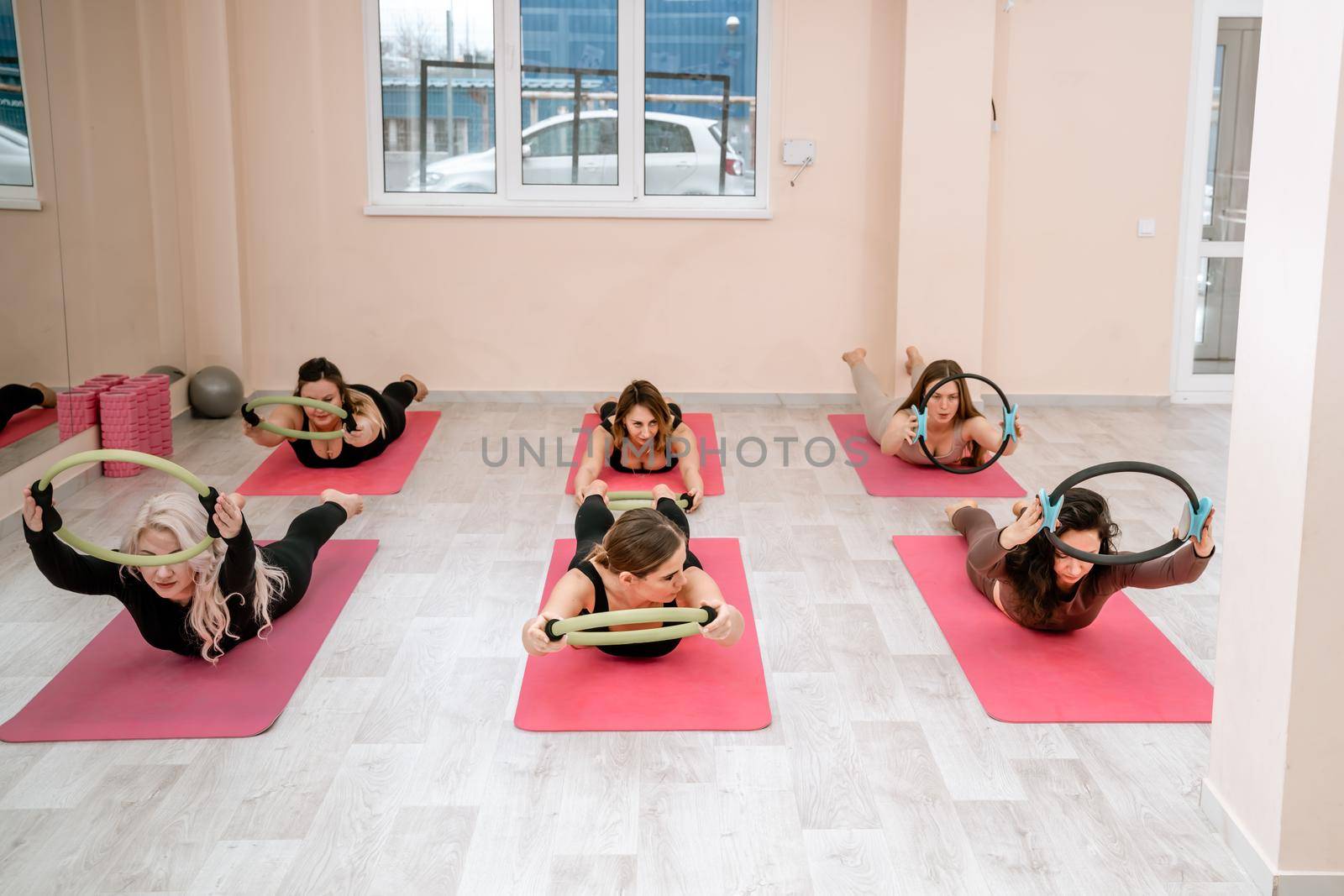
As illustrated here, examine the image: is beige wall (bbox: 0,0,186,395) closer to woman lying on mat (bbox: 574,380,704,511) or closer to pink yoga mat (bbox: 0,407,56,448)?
pink yoga mat (bbox: 0,407,56,448)

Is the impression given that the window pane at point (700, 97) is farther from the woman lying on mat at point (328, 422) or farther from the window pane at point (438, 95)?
the woman lying on mat at point (328, 422)

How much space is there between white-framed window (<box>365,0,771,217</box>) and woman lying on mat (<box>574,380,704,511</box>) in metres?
1.76

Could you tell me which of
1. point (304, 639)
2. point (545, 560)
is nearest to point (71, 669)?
point (304, 639)

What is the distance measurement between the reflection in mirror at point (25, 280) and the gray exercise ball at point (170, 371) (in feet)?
3.23

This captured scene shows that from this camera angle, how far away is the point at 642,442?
16.3 feet

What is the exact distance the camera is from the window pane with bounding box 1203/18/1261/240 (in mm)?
6316

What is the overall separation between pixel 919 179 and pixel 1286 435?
4113 mm

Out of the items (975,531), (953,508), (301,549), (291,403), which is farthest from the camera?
(291,403)

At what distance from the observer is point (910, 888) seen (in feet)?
7.97

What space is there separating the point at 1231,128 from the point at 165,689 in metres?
5.86

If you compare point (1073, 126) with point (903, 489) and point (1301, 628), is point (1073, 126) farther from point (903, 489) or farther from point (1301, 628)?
point (1301, 628)

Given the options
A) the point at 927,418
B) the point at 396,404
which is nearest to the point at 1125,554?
the point at 927,418

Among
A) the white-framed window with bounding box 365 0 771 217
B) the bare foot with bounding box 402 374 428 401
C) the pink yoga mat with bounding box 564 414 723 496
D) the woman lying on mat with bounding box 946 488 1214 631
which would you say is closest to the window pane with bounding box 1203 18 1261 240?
the white-framed window with bounding box 365 0 771 217

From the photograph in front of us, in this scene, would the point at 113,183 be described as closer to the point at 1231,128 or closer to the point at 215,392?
the point at 215,392
